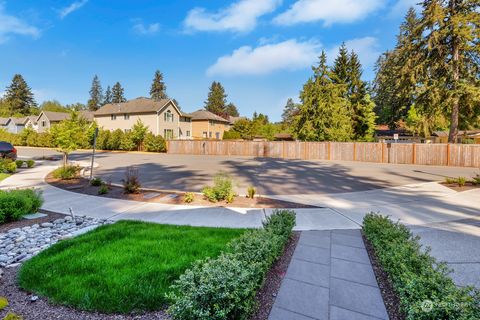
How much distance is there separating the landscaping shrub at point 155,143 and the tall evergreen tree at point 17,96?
2452 inches

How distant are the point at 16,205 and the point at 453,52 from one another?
30076 millimetres

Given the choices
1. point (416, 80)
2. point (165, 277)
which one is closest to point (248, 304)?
point (165, 277)

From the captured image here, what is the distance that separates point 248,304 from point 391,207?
6.59 metres

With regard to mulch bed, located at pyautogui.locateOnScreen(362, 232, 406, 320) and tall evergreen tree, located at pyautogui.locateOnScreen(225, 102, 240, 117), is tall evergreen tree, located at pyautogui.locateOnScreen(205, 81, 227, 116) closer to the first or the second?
tall evergreen tree, located at pyautogui.locateOnScreen(225, 102, 240, 117)

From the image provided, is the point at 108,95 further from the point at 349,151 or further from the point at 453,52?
the point at 453,52

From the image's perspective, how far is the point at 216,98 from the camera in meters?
75.2

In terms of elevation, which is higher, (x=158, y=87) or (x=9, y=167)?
(x=158, y=87)

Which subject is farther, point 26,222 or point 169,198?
point 169,198

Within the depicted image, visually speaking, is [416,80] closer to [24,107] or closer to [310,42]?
[310,42]

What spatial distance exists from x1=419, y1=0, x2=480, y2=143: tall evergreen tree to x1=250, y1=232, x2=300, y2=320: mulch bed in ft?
79.2

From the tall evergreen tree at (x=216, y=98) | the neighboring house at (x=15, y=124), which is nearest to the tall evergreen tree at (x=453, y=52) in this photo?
the tall evergreen tree at (x=216, y=98)

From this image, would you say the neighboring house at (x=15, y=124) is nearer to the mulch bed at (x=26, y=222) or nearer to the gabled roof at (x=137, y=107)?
the gabled roof at (x=137, y=107)

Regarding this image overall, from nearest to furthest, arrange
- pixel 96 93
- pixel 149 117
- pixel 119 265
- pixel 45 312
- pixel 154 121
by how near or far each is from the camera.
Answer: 1. pixel 45 312
2. pixel 119 265
3. pixel 154 121
4. pixel 149 117
5. pixel 96 93

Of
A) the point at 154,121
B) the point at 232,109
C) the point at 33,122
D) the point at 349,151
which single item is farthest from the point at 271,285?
the point at 232,109
